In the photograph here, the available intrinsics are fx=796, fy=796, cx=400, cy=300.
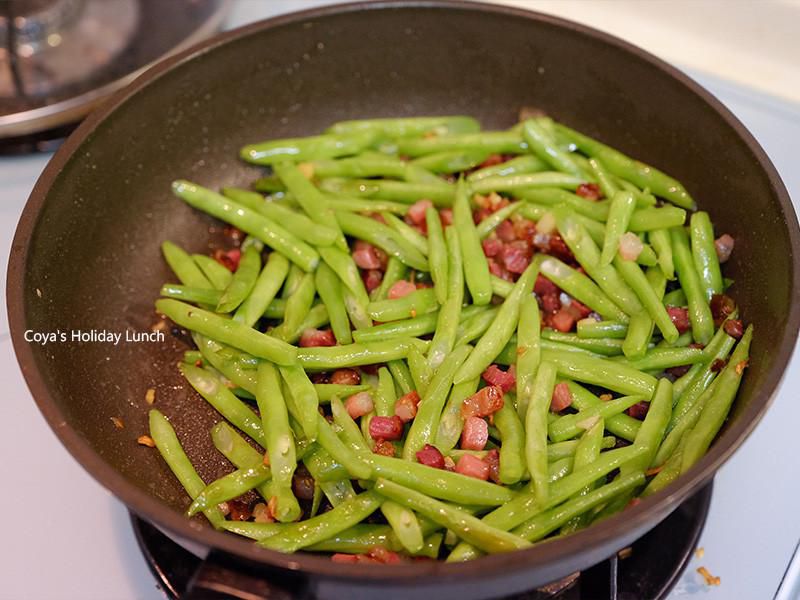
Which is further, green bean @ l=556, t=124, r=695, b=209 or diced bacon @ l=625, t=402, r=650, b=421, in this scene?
green bean @ l=556, t=124, r=695, b=209

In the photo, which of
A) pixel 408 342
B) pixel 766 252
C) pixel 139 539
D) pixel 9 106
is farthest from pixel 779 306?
pixel 9 106

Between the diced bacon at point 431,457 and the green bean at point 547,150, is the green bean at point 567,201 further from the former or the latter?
the diced bacon at point 431,457

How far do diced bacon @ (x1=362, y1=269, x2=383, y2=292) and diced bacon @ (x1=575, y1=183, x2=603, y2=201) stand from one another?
2.48 feet

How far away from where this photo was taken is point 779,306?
2131mm

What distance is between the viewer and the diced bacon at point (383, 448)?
7.04 ft

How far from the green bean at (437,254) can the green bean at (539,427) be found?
0.40 m

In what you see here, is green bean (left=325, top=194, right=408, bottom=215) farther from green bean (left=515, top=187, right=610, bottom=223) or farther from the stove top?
the stove top

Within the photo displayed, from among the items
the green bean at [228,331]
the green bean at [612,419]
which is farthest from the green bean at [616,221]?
the green bean at [228,331]

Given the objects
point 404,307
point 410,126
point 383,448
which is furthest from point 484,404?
point 410,126

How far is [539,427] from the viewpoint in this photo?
2.09m

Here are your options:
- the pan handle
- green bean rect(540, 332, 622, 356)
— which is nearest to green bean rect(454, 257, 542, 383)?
green bean rect(540, 332, 622, 356)

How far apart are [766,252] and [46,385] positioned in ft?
6.42

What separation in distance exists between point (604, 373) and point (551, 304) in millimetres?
343

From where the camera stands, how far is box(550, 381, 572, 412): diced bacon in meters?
2.25
